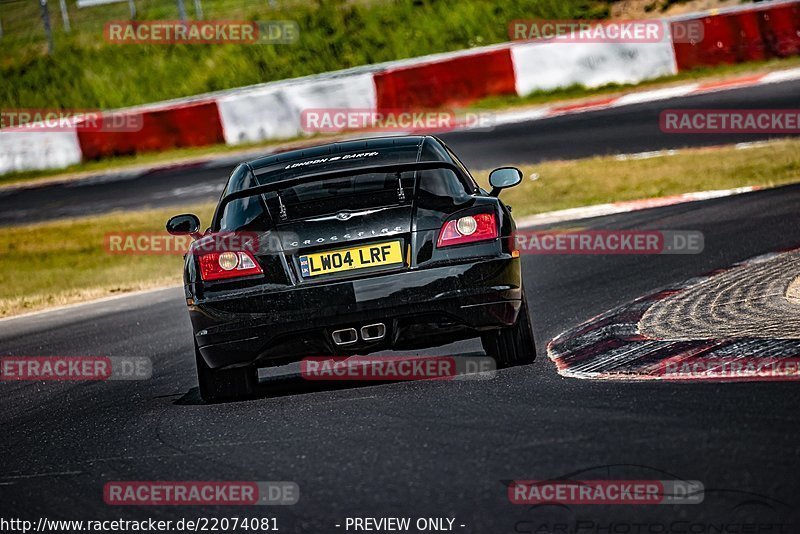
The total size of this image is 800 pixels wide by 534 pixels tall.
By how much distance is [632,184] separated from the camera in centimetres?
1537

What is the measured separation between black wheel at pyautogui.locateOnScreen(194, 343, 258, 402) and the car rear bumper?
0.81 feet

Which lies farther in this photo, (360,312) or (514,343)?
(514,343)

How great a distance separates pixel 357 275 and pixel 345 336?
289 mm

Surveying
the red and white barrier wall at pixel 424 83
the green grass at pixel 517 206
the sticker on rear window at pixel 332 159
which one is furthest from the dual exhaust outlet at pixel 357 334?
the red and white barrier wall at pixel 424 83

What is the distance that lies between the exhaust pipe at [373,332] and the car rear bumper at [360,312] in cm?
2

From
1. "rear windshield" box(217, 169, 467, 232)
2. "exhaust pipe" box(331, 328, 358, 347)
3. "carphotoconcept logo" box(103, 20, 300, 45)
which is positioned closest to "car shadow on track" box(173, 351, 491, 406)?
"exhaust pipe" box(331, 328, 358, 347)

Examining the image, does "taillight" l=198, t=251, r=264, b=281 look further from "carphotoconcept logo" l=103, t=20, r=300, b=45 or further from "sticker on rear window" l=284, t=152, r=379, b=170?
"carphotoconcept logo" l=103, t=20, r=300, b=45

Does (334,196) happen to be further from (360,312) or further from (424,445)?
(424,445)

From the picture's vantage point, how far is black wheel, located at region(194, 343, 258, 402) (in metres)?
6.45

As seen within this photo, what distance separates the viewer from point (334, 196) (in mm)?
6391

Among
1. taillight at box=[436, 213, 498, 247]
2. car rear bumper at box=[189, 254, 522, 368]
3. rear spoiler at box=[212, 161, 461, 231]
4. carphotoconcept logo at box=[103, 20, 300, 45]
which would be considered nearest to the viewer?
car rear bumper at box=[189, 254, 522, 368]

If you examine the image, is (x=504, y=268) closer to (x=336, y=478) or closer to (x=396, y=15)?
(x=336, y=478)

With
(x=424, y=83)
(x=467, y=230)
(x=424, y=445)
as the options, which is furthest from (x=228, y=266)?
(x=424, y=83)

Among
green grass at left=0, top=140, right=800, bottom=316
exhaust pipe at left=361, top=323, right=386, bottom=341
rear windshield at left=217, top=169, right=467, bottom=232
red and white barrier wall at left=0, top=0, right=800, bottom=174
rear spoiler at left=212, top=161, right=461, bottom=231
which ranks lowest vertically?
green grass at left=0, top=140, right=800, bottom=316
